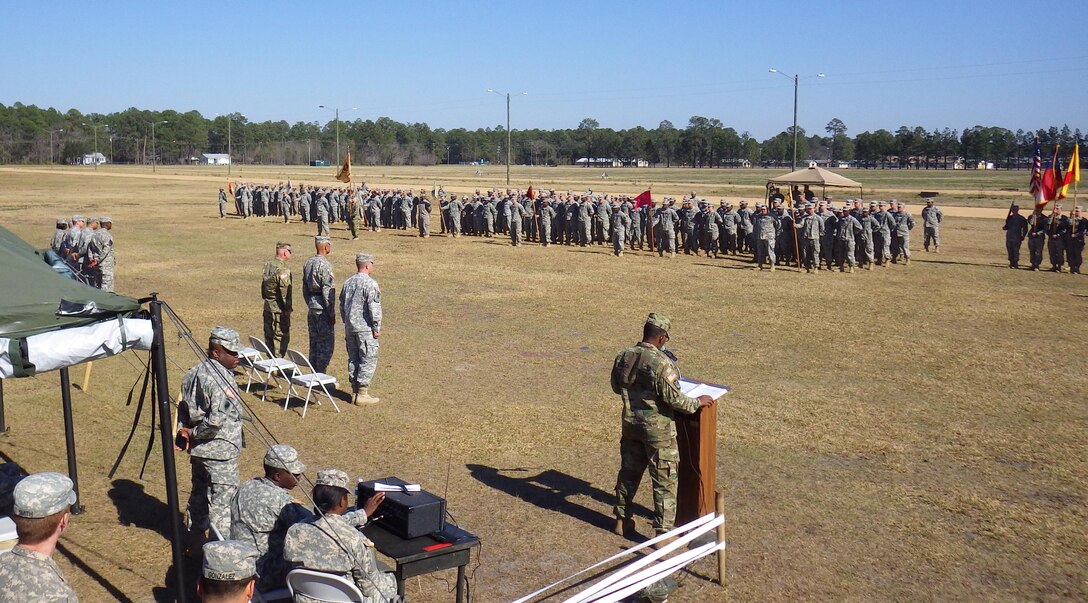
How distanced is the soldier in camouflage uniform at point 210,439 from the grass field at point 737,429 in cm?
52

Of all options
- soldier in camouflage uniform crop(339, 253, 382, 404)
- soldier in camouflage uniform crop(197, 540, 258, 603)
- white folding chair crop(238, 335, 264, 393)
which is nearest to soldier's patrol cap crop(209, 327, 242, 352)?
soldier in camouflage uniform crop(197, 540, 258, 603)

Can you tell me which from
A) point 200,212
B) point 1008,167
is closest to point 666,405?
point 200,212

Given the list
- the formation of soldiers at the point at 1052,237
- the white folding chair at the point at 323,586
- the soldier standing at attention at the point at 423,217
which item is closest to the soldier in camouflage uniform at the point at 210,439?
the white folding chair at the point at 323,586

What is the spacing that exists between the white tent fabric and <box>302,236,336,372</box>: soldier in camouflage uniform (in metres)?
5.53

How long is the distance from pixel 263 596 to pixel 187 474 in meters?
3.82

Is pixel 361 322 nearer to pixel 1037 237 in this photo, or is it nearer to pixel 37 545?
pixel 37 545

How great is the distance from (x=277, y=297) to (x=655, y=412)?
6.85 metres

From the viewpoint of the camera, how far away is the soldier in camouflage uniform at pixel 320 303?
11195 millimetres

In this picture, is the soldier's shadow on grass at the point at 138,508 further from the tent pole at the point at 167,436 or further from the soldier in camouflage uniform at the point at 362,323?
the soldier in camouflage uniform at the point at 362,323

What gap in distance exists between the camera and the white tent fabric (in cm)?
520

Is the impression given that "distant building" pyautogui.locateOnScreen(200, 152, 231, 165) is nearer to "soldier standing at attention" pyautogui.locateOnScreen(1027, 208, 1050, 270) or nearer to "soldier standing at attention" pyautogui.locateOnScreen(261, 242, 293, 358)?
"soldier standing at attention" pyautogui.locateOnScreen(1027, 208, 1050, 270)

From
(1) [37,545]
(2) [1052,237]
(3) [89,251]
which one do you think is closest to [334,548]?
(1) [37,545]

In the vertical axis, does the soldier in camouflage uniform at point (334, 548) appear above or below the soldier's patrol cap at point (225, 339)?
below

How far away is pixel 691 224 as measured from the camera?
27.5m
